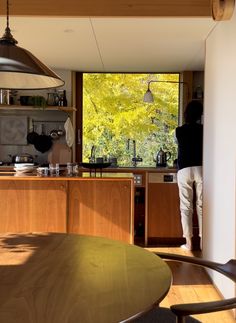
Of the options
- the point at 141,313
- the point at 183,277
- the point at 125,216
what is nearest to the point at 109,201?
the point at 125,216

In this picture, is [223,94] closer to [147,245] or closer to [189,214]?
[189,214]

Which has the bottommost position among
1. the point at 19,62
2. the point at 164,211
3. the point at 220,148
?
the point at 164,211

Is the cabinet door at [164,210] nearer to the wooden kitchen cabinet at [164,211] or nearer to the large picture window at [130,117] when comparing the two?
the wooden kitchen cabinet at [164,211]

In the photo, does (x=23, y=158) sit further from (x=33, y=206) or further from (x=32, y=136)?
(x=33, y=206)

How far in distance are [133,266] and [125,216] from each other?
2.18 meters

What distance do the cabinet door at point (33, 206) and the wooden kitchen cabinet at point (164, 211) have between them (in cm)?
150

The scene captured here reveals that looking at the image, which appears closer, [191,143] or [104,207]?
[104,207]

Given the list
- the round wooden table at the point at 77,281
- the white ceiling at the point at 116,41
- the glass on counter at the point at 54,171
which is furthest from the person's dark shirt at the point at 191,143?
the round wooden table at the point at 77,281

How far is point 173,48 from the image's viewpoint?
4383 mm

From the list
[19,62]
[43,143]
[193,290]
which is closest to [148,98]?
[43,143]

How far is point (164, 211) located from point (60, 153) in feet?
5.50

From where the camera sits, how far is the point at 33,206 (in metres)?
3.68

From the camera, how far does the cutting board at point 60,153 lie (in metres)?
5.25

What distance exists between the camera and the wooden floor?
2811 millimetres
